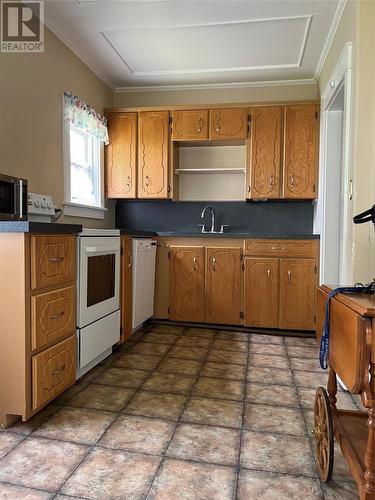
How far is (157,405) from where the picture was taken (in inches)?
78.9

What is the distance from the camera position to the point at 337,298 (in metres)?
1.31

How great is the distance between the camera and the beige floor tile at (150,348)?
2.90 m

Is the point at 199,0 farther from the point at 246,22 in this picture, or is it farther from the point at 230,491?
the point at 230,491

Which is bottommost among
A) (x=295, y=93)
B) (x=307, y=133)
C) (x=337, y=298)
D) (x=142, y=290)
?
(x=142, y=290)

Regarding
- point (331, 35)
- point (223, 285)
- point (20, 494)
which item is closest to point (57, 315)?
point (20, 494)

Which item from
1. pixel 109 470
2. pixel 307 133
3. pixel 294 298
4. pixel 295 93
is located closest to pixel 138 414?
pixel 109 470

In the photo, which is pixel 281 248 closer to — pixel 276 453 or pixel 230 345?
pixel 230 345

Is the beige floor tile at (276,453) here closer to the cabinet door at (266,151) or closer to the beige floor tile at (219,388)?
the beige floor tile at (219,388)

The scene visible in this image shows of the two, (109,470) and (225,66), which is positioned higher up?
(225,66)

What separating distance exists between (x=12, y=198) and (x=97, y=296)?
817 mm

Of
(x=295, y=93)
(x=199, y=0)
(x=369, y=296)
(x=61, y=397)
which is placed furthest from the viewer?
(x=295, y=93)

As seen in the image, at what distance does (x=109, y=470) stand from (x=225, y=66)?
342cm

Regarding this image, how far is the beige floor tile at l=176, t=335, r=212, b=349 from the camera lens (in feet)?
10.2

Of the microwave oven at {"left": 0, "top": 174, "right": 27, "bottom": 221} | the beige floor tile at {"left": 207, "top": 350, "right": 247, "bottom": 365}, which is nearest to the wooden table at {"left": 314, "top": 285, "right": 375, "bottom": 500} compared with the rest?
the beige floor tile at {"left": 207, "top": 350, "right": 247, "bottom": 365}
